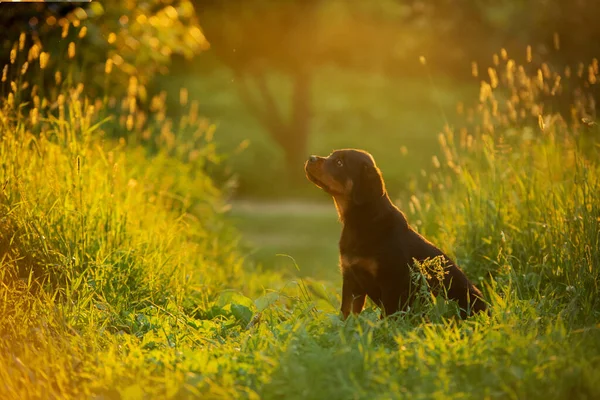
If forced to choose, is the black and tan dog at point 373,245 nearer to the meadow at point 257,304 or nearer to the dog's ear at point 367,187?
the dog's ear at point 367,187

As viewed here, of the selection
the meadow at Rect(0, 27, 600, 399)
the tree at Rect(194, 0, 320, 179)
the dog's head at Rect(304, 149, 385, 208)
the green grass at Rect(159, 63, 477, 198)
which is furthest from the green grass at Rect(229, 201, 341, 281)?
the tree at Rect(194, 0, 320, 179)

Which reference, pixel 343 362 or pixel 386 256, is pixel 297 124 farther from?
pixel 343 362

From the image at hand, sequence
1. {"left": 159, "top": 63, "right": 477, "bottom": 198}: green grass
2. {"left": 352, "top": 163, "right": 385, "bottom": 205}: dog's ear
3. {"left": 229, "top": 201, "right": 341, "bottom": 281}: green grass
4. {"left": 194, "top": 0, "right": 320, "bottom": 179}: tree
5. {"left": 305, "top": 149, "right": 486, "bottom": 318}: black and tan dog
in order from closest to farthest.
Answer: {"left": 305, "top": 149, "right": 486, "bottom": 318}: black and tan dog < {"left": 352, "top": 163, "right": 385, "bottom": 205}: dog's ear < {"left": 229, "top": 201, "right": 341, "bottom": 281}: green grass < {"left": 194, "top": 0, "right": 320, "bottom": 179}: tree < {"left": 159, "top": 63, "right": 477, "bottom": 198}: green grass

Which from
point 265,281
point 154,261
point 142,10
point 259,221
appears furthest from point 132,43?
point 259,221

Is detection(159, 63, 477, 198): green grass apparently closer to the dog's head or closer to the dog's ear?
the dog's head

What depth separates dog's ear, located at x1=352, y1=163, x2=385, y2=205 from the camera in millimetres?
5641

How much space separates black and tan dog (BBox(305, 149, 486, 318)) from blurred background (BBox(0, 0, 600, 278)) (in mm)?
1518

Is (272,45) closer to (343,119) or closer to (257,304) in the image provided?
(343,119)

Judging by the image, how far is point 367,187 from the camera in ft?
18.6

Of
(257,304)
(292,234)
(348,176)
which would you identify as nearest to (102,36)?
(348,176)

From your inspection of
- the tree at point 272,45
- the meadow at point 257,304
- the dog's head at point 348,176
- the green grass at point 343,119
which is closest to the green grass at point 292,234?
the meadow at point 257,304

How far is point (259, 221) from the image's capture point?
13688mm

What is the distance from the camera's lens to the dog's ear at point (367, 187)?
5.64 meters

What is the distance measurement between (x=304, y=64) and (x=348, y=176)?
41.7ft
